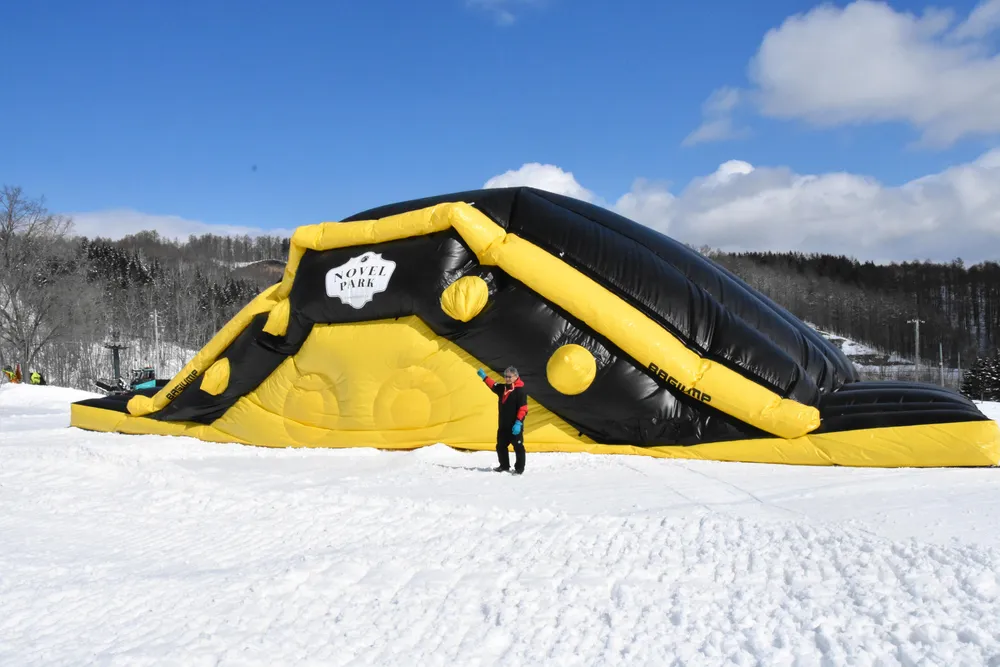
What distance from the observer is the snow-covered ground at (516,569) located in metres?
2.49

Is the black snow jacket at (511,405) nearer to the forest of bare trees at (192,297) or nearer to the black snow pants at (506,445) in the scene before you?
the black snow pants at (506,445)

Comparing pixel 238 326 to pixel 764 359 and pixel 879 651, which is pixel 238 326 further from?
pixel 879 651

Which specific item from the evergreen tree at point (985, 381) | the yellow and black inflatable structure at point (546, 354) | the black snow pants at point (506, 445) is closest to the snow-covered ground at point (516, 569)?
the black snow pants at point (506, 445)

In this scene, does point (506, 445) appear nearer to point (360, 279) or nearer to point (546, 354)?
point (546, 354)

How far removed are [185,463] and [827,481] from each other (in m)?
5.56

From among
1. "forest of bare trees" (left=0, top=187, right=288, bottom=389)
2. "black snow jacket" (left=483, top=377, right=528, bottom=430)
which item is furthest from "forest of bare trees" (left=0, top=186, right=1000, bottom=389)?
"black snow jacket" (left=483, top=377, right=528, bottom=430)

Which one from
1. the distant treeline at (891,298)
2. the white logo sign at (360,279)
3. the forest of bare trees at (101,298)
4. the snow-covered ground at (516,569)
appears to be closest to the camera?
the snow-covered ground at (516,569)

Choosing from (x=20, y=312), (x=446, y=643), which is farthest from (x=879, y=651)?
(x=20, y=312)

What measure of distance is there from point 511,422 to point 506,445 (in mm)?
190

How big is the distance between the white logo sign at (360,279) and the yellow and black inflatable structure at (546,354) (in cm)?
2

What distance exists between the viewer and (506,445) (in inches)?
217

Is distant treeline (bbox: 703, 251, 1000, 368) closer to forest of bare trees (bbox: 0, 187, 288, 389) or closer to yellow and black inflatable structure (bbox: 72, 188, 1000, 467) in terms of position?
forest of bare trees (bbox: 0, 187, 288, 389)

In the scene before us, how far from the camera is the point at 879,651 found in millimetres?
2238

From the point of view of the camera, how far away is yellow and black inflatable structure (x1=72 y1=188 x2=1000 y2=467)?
5484mm
